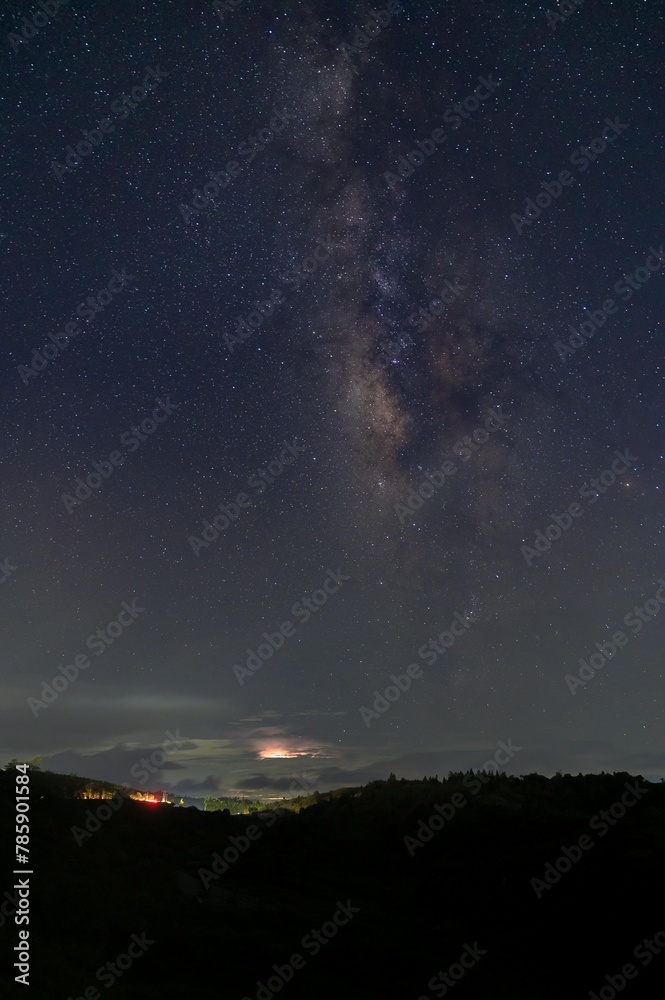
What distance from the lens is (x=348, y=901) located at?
11.9m

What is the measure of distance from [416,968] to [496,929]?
2352mm

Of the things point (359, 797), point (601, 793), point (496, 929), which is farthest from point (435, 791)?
point (496, 929)

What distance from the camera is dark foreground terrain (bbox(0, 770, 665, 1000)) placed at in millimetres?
8992

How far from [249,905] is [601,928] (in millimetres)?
5720

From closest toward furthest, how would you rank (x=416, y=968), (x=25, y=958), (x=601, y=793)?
(x=25, y=958) → (x=416, y=968) → (x=601, y=793)

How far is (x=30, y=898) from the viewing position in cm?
981

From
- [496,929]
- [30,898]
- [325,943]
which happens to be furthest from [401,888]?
[30,898]

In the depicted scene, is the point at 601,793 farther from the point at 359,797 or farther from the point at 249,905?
the point at 249,905

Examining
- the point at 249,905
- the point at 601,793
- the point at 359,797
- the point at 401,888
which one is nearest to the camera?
the point at 249,905

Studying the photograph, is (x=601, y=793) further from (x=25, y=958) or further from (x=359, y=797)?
(x=25, y=958)

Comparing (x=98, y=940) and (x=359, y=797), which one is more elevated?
(x=359, y=797)

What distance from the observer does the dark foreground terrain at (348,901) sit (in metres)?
8.99

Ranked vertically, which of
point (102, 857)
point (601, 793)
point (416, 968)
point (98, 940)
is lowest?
point (416, 968)

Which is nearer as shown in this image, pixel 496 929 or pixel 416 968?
pixel 416 968
